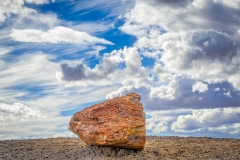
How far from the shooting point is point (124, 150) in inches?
894

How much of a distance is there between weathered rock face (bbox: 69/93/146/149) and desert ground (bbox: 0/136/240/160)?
0.80m

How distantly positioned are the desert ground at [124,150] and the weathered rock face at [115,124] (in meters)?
0.80

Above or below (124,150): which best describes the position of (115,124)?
above

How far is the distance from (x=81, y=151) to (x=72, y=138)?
7.83 m

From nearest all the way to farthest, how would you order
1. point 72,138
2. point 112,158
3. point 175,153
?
point 112,158 → point 175,153 → point 72,138

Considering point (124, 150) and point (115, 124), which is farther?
point (124, 150)

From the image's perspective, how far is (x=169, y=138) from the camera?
104 ft

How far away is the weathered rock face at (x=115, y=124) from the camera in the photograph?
2150 centimetres

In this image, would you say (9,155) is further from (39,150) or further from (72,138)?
(72,138)

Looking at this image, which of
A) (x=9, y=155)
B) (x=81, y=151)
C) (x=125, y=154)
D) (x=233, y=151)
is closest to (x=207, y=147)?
(x=233, y=151)

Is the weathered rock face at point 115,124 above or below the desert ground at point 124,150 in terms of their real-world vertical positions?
above

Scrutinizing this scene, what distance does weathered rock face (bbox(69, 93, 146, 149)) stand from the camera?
2150 cm

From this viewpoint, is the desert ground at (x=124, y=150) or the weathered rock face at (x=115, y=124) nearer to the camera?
the weathered rock face at (x=115, y=124)

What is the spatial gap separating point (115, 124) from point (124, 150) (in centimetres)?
230
